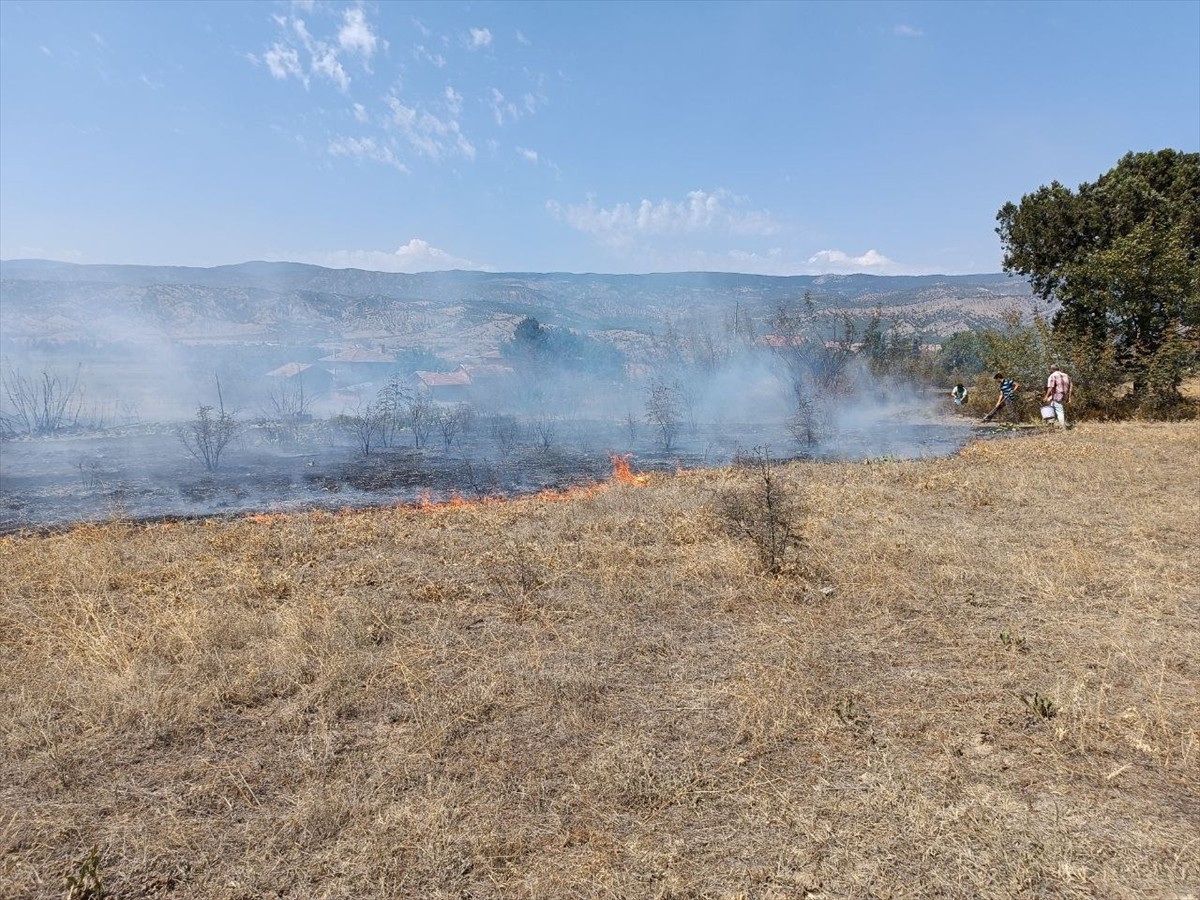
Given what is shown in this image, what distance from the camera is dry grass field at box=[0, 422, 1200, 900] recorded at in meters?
2.76

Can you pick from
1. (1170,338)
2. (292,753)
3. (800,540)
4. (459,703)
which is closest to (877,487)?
(800,540)

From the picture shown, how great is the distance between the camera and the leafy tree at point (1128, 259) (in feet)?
55.5

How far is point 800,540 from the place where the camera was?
731cm

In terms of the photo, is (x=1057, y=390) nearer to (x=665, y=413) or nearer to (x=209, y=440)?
(x=665, y=413)

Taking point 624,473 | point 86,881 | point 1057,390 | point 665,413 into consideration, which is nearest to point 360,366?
point 665,413

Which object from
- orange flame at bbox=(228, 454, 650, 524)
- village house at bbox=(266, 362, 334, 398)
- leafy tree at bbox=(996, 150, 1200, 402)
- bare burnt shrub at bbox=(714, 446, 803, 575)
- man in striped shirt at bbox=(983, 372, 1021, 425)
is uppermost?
leafy tree at bbox=(996, 150, 1200, 402)

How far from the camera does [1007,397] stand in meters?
19.4

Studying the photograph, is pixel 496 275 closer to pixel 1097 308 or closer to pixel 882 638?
pixel 1097 308

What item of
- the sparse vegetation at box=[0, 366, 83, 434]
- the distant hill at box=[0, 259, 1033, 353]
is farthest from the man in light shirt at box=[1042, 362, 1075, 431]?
the sparse vegetation at box=[0, 366, 83, 434]

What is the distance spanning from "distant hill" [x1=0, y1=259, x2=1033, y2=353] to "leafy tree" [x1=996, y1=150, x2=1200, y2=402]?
1210 centimetres

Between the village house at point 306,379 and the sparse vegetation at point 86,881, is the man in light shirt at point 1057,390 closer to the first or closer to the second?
the sparse vegetation at point 86,881

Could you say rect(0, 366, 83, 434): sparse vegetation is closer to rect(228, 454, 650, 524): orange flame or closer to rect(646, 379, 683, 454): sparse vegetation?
rect(228, 454, 650, 524): orange flame

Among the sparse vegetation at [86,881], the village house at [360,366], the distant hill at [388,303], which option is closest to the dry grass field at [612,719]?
the sparse vegetation at [86,881]

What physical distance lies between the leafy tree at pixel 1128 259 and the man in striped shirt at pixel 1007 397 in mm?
1958
